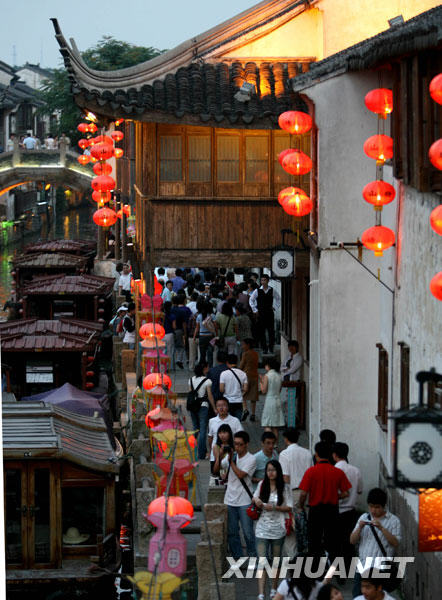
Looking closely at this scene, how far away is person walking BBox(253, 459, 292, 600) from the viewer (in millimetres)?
12219

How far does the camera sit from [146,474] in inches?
624

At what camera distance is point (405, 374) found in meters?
13.8

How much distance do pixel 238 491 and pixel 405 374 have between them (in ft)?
7.84

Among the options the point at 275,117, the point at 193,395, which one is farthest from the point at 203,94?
the point at 193,395

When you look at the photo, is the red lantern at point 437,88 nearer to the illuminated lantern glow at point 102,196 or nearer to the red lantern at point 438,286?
the red lantern at point 438,286

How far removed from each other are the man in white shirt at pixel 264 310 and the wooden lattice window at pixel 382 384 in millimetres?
9427

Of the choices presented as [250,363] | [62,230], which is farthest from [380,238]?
[62,230]

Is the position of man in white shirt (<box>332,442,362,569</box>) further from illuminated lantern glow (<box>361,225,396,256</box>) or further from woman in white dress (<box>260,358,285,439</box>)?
woman in white dress (<box>260,358,285,439</box>)

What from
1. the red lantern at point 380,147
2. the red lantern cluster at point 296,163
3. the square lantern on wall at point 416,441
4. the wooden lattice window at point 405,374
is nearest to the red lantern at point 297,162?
the red lantern cluster at point 296,163

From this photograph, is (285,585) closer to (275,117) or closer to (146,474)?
(146,474)

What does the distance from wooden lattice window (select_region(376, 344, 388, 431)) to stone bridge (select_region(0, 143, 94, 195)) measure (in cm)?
3991

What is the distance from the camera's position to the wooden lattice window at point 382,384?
51.8ft

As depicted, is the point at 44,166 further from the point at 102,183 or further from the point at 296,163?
the point at 296,163

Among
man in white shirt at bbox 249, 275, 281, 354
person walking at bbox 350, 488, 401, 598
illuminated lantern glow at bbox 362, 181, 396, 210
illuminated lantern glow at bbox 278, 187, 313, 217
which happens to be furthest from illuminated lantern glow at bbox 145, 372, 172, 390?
person walking at bbox 350, 488, 401, 598
